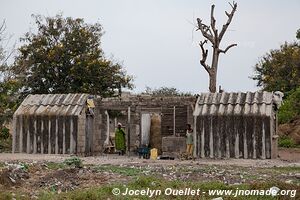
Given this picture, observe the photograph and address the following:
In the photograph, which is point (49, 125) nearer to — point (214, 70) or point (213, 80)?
point (213, 80)

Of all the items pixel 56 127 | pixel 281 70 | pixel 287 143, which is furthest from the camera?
pixel 281 70

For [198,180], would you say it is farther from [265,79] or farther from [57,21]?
[265,79]

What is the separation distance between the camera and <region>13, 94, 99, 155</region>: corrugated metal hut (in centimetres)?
2286

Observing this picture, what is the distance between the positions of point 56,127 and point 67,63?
325 inches

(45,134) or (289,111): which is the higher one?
(289,111)

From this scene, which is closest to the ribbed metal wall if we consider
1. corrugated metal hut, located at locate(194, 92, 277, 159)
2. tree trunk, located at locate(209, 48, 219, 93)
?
corrugated metal hut, located at locate(194, 92, 277, 159)

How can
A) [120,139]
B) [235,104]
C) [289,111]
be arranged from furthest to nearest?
[289,111] → [120,139] → [235,104]

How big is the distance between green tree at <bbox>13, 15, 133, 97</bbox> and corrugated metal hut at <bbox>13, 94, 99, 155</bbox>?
6.22m

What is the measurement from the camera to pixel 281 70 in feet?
125

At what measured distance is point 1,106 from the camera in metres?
26.3

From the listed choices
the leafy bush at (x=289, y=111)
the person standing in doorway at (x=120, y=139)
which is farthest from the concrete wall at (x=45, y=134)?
the leafy bush at (x=289, y=111)

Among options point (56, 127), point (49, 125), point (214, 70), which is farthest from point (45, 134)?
point (214, 70)

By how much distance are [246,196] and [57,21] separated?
2343 cm

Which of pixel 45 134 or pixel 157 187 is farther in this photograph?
pixel 45 134
